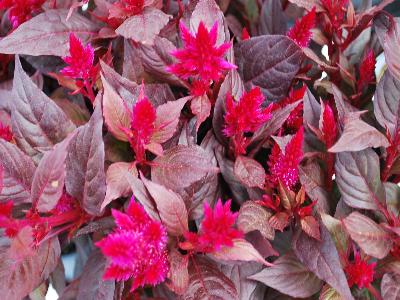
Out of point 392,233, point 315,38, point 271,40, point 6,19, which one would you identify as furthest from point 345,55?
point 6,19

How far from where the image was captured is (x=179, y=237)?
2.32ft

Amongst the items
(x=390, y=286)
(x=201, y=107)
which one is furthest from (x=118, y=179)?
(x=390, y=286)

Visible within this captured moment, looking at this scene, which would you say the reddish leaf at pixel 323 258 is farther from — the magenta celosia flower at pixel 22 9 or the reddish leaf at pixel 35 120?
the magenta celosia flower at pixel 22 9

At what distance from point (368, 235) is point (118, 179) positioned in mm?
362

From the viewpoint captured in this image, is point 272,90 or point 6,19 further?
point 6,19

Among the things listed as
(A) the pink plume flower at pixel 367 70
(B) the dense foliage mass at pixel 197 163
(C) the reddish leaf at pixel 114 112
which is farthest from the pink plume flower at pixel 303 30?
(C) the reddish leaf at pixel 114 112

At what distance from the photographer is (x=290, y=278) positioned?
76cm

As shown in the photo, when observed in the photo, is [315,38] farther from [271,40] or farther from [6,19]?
[6,19]

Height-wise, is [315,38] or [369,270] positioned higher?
[315,38]

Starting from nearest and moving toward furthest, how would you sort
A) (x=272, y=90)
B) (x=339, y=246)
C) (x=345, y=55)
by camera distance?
1. (x=339, y=246)
2. (x=272, y=90)
3. (x=345, y=55)

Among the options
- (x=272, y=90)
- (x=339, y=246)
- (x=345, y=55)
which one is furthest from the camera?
(x=345, y=55)

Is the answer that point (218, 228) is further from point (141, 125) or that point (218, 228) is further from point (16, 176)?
point (16, 176)

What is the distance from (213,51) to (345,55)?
1.46ft

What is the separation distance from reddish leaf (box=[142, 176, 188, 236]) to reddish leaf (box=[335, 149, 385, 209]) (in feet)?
0.84
